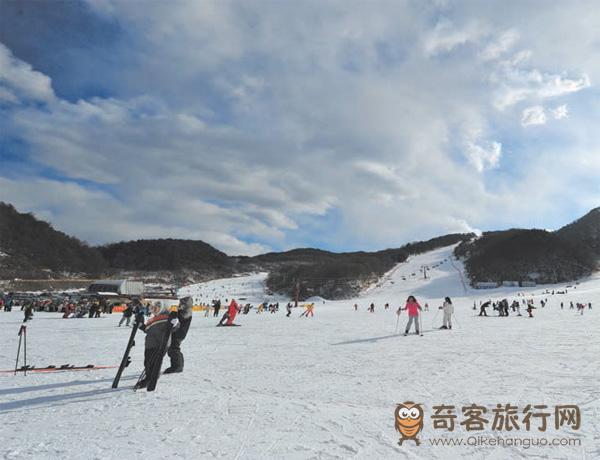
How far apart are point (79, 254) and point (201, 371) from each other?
132469 millimetres

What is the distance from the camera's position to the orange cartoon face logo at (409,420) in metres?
4.35

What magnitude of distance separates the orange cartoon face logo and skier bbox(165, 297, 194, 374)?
12.7 ft

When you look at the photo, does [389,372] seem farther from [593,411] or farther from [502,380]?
[593,411]

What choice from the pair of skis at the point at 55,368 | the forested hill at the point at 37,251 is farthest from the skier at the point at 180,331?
the forested hill at the point at 37,251

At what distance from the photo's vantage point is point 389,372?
25.4 feet

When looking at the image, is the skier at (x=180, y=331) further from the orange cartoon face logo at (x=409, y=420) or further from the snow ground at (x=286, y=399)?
the orange cartoon face logo at (x=409, y=420)

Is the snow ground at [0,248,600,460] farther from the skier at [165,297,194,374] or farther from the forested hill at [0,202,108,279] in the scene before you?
the forested hill at [0,202,108,279]

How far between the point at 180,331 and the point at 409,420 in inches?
176

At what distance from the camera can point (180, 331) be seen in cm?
737

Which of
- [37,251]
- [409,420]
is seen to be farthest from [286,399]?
[37,251]

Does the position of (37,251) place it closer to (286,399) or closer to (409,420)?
(286,399)

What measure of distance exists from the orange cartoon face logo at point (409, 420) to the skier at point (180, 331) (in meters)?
3.87

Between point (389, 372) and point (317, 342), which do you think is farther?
point (317, 342)

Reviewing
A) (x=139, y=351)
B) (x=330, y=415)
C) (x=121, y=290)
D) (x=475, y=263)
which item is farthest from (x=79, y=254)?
(x=330, y=415)
